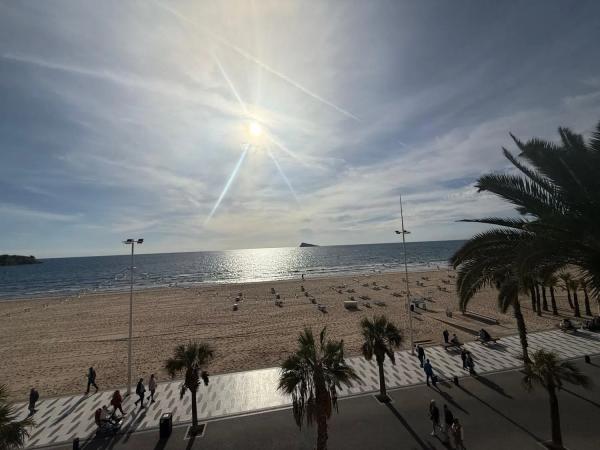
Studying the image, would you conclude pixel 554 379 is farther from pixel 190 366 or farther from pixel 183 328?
pixel 183 328

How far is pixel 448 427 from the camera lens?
1142 centimetres

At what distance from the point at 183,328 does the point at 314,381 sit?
2711 centimetres

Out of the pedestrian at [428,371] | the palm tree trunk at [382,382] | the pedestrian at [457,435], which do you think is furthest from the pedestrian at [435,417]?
the pedestrian at [428,371]

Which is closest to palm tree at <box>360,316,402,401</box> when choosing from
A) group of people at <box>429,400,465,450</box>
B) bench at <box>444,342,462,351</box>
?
group of people at <box>429,400,465,450</box>

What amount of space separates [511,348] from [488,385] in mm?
7264

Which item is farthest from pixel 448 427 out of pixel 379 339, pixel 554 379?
pixel 379 339

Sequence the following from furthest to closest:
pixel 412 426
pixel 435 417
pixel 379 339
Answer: pixel 379 339 → pixel 412 426 → pixel 435 417

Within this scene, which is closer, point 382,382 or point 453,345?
point 382,382

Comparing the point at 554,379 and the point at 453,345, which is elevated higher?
the point at 554,379

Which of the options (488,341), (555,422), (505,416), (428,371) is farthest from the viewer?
(488,341)

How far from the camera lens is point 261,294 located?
52.5 m

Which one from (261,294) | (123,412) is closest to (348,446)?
(123,412)

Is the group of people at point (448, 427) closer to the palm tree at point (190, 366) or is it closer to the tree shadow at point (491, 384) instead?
the tree shadow at point (491, 384)

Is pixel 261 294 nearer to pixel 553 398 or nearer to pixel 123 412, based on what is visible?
pixel 123 412
